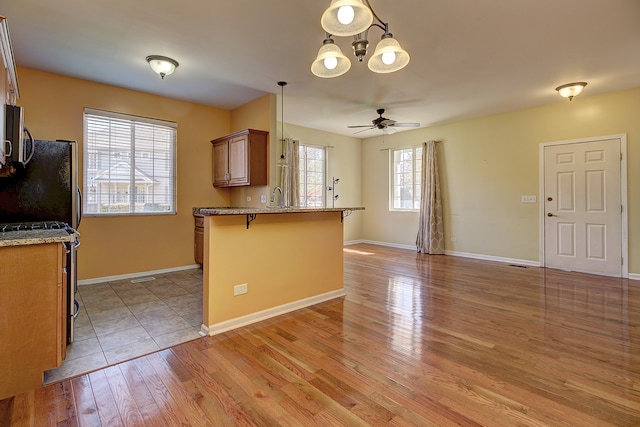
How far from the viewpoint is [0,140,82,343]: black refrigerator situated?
2.64 metres

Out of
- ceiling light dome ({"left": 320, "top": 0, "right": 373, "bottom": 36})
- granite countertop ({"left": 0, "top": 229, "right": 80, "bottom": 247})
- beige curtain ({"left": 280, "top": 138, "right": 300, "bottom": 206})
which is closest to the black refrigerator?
granite countertop ({"left": 0, "top": 229, "right": 80, "bottom": 247})

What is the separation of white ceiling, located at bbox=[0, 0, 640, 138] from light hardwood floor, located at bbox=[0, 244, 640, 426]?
2.78 meters

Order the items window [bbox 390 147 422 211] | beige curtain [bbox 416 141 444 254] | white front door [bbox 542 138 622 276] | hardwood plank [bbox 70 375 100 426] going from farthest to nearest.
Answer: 1. window [bbox 390 147 422 211]
2. beige curtain [bbox 416 141 444 254]
3. white front door [bbox 542 138 622 276]
4. hardwood plank [bbox 70 375 100 426]

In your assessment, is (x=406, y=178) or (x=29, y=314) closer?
(x=29, y=314)

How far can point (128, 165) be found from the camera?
15.5ft

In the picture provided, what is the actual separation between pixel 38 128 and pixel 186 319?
3.21m

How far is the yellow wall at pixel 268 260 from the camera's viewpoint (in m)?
2.75

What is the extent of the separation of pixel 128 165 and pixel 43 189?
7.17 feet

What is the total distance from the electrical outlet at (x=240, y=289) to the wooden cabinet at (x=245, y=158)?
7.13ft

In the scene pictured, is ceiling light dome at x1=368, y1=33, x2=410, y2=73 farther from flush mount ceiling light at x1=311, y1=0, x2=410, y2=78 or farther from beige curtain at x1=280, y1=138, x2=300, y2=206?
beige curtain at x1=280, y1=138, x2=300, y2=206

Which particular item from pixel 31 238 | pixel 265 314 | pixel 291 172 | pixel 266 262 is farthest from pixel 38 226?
pixel 291 172

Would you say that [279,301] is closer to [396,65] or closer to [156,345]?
[156,345]

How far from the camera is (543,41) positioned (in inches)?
127

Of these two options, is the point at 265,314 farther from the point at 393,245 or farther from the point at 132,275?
the point at 393,245
